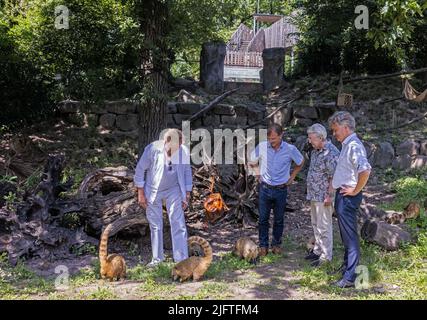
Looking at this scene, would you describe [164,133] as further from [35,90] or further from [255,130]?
[255,130]

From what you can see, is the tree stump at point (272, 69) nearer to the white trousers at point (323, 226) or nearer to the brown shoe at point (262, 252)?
the brown shoe at point (262, 252)

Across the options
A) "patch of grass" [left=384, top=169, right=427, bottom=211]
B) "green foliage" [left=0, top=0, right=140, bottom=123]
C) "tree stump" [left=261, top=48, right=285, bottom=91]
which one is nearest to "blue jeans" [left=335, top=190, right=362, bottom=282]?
"patch of grass" [left=384, top=169, right=427, bottom=211]

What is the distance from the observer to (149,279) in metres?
4.99

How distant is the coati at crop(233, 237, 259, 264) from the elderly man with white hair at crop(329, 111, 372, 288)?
3.78 ft

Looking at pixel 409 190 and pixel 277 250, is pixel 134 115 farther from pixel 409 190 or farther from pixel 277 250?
pixel 277 250

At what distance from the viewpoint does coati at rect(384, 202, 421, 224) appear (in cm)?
727

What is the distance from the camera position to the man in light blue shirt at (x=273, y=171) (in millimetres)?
5859

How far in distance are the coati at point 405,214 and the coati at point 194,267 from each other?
3366 mm

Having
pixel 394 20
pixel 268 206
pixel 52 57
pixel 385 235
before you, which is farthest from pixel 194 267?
pixel 52 57

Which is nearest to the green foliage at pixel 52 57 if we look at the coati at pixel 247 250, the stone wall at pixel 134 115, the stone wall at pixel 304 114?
the stone wall at pixel 134 115

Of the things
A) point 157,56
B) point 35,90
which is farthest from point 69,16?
point 157,56

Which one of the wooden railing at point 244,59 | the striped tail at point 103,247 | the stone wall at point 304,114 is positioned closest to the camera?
the striped tail at point 103,247

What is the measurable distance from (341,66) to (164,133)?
10296 mm

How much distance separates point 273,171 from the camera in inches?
230
